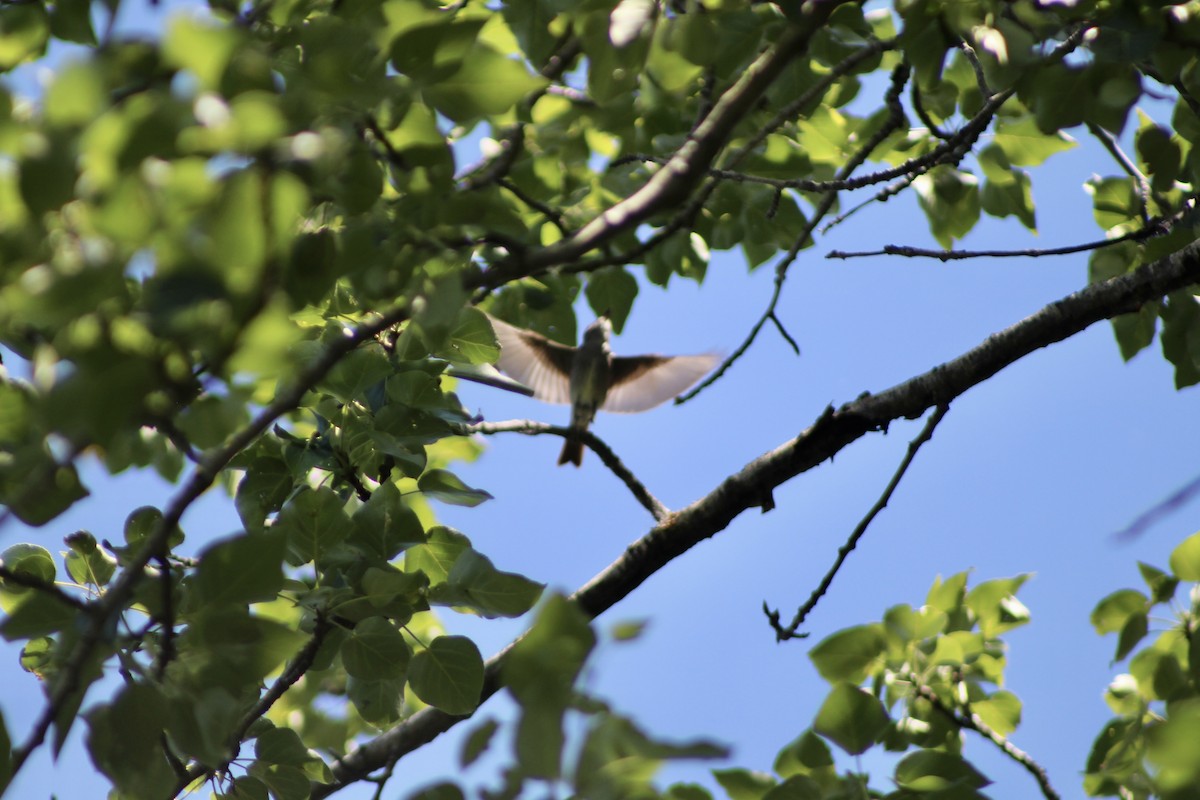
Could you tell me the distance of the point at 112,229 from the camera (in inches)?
38.5

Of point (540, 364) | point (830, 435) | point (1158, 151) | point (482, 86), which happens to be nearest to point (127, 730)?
point (482, 86)

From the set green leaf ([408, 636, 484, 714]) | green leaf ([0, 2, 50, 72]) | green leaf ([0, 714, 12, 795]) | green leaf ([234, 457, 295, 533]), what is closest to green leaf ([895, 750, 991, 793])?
green leaf ([408, 636, 484, 714])

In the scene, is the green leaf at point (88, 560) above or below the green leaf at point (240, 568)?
above

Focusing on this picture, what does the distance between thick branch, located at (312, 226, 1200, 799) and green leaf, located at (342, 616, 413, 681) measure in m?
0.57

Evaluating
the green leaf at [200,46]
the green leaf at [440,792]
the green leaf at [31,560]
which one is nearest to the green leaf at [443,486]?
the green leaf at [31,560]

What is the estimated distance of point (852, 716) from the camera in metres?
1.63

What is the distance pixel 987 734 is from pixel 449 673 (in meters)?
1.30

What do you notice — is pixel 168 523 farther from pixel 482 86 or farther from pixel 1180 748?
pixel 1180 748

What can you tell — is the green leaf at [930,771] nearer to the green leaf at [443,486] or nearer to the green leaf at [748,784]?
the green leaf at [748,784]

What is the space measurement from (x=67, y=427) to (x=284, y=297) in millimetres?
267

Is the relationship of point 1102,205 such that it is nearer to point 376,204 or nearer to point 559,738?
point 376,204

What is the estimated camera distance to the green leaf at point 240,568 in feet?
4.66

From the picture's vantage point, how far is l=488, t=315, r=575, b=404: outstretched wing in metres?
5.55

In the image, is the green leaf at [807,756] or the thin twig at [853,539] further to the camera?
the thin twig at [853,539]
